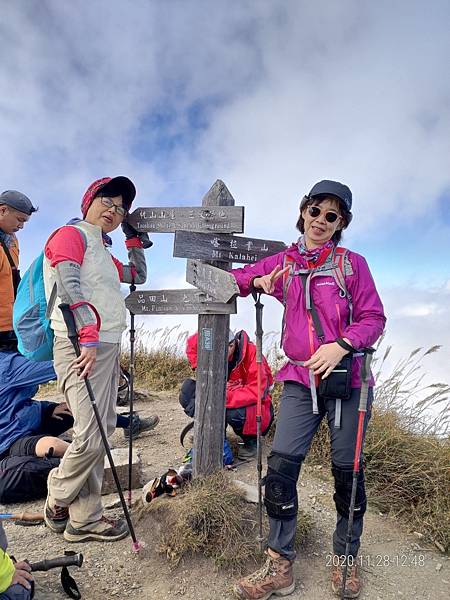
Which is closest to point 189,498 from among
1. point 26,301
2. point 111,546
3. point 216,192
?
point 111,546

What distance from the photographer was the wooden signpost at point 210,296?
4125 mm

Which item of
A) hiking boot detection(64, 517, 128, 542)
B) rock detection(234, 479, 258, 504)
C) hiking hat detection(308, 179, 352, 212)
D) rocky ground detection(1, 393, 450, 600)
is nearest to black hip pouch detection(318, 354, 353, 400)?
hiking hat detection(308, 179, 352, 212)

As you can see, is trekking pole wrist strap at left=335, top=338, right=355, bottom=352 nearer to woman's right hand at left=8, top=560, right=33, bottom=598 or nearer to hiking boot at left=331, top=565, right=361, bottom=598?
hiking boot at left=331, top=565, right=361, bottom=598

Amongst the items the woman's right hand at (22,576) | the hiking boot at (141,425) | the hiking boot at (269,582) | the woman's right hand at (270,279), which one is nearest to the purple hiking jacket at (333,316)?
the woman's right hand at (270,279)

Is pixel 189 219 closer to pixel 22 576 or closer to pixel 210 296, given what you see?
pixel 210 296

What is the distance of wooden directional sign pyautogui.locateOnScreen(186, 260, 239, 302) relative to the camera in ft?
11.7

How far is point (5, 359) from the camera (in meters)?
5.04

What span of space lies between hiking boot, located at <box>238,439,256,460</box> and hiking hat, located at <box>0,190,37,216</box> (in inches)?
A: 150

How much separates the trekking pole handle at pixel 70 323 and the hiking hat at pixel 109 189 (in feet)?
3.27

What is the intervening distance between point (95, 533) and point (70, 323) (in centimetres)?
178

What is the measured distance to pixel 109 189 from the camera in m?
3.84

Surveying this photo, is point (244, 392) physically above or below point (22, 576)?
→ above

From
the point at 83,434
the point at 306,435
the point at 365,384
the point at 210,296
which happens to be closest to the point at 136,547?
the point at 83,434

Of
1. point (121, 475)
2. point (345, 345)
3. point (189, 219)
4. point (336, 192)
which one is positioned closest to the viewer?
point (345, 345)
